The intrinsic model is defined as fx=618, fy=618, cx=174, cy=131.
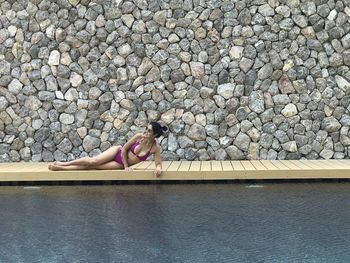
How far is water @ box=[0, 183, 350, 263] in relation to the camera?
4.91m

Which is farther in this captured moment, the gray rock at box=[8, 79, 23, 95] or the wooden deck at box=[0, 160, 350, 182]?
the gray rock at box=[8, 79, 23, 95]

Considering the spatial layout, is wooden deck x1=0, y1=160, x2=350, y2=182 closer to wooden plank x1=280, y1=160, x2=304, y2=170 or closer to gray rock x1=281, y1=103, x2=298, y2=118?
wooden plank x1=280, y1=160, x2=304, y2=170

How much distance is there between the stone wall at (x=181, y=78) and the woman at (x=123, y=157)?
188cm

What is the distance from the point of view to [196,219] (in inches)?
248

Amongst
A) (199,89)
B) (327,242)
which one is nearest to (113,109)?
(199,89)

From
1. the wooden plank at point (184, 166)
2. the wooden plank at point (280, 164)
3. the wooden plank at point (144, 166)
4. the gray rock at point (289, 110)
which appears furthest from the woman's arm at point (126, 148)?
the gray rock at point (289, 110)

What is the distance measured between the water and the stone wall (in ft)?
8.78

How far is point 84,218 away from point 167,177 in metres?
3.01

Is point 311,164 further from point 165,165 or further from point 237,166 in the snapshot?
point 165,165

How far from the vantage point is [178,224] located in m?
6.05

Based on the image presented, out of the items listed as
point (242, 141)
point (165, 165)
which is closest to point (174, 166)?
point (165, 165)

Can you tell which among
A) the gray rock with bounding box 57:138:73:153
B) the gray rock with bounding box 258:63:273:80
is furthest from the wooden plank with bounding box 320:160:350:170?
the gray rock with bounding box 57:138:73:153

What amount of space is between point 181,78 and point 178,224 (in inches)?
227

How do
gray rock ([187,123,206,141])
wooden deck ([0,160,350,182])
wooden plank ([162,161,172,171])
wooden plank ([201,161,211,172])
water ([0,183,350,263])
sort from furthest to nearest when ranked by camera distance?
1. gray rock ([187,123,206,141])
2. wooden plank ([162,161,172,171])
3. wooden plank ([201,161,211,172])
4. wooden deck ([0,160,350,182])
5. water ([0,183,350,263])
